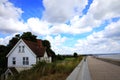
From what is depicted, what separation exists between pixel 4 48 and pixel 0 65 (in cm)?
691

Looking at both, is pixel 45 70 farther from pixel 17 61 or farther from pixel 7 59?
pixel 7 59

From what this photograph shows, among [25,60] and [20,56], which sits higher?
[20,56]

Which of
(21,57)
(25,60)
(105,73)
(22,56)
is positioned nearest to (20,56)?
(21,57)

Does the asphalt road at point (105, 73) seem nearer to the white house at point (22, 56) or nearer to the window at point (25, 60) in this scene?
the white house at point (22, 56)

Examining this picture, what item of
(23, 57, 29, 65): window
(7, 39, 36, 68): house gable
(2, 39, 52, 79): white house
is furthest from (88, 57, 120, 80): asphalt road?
(23, 57, 29, 65): window

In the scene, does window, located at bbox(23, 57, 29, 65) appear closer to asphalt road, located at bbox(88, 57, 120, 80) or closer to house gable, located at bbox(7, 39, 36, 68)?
house gable, located at bbox(7, 39, 36, 68)

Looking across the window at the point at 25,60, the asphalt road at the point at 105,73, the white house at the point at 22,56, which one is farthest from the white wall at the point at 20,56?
the asphalt road at the point at 105,73

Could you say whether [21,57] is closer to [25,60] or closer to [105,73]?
[25,60]

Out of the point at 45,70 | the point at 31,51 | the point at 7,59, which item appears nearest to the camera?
the point at 45,70

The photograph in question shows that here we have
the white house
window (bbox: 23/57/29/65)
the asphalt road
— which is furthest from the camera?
window (bbox: 23/57/29/65)

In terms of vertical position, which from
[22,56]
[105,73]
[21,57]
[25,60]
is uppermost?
[22,56]

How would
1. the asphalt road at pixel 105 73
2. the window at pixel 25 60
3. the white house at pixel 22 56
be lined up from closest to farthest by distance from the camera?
the asphalt road at pixel 105 73, the white house at pixel 22 56, the window at pixel 25 60

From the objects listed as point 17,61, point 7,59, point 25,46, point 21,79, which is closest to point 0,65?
point 7,59

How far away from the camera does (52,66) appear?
1934 centimetres
